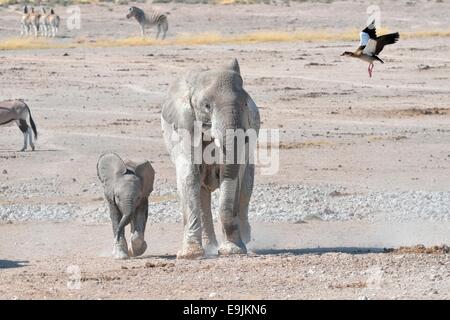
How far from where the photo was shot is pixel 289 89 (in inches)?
1127

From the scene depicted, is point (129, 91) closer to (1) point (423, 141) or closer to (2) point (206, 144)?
(1) point (423, 141)

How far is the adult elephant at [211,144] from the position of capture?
12.3 metres

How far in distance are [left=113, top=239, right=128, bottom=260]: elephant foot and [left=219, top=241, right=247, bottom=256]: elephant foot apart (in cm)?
83

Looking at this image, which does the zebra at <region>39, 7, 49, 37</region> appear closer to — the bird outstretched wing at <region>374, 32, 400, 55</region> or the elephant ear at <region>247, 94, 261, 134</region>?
the bird outstretched wing at <region>374, 32, 400, 55</region>

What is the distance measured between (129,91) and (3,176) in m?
9.87

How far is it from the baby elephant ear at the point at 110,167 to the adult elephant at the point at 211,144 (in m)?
0.46

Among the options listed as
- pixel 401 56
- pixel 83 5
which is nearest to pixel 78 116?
pixel 401 56

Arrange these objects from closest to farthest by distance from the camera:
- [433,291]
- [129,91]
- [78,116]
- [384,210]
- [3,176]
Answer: [433,291], [384,210], [3,176], [78,116], [129,91]

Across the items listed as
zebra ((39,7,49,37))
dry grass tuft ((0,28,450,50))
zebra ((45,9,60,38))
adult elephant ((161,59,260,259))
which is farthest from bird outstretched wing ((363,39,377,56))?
zebra ((39,7,49,37))

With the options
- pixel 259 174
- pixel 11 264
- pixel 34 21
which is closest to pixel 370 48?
pixel 259 174

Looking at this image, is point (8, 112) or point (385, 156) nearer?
point (385, 156)

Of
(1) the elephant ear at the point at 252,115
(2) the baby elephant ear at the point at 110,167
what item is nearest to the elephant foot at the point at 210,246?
(2) the baby elephant ear at the point at 110,167

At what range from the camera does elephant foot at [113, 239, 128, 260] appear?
1290 centimetres

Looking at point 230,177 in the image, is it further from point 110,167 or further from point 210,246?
point 110,167
